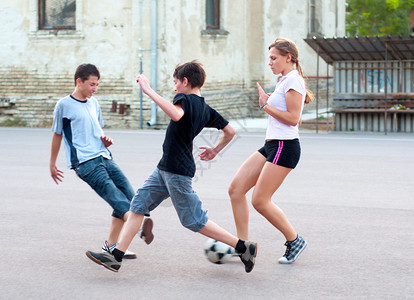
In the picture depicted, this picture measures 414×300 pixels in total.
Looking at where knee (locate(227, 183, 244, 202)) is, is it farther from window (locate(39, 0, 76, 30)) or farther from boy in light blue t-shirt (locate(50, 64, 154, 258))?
window (locate(39, 0, 76, 30))

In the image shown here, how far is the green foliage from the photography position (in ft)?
144

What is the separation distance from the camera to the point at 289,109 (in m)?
6.30

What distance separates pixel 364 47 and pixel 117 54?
6.77m

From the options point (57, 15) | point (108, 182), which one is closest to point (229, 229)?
point (108, 182)

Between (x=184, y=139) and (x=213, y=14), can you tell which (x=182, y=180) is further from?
(x=213, y=14)

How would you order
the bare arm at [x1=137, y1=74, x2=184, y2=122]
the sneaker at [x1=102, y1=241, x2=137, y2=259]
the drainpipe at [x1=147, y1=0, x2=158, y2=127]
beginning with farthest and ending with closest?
the drainpipe at [x1=147, y1=0, x2=158, y2=127]
the sneaker at [x1=102, y1=241, x2=137, y2=259]
the bare arm at [x1=137, y1=74, x2=184, y2=122]

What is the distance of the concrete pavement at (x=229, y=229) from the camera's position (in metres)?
5.68

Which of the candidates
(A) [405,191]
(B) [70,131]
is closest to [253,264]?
(B) [70,131]

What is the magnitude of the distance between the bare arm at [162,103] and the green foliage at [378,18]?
38.2 meters

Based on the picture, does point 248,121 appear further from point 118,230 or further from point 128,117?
point 118,230

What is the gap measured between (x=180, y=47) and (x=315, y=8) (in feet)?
29.2

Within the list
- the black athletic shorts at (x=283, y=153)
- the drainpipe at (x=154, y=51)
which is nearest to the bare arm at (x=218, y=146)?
the black athletic shorts at (x=283, y=153)

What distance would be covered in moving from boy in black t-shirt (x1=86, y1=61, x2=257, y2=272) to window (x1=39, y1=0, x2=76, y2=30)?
1756 cm

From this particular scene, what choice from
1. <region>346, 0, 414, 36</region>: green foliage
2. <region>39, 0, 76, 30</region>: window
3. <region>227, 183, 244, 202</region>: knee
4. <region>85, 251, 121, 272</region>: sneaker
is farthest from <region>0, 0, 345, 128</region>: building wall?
<region>346, 0, 414, 36</region>: green foliage
